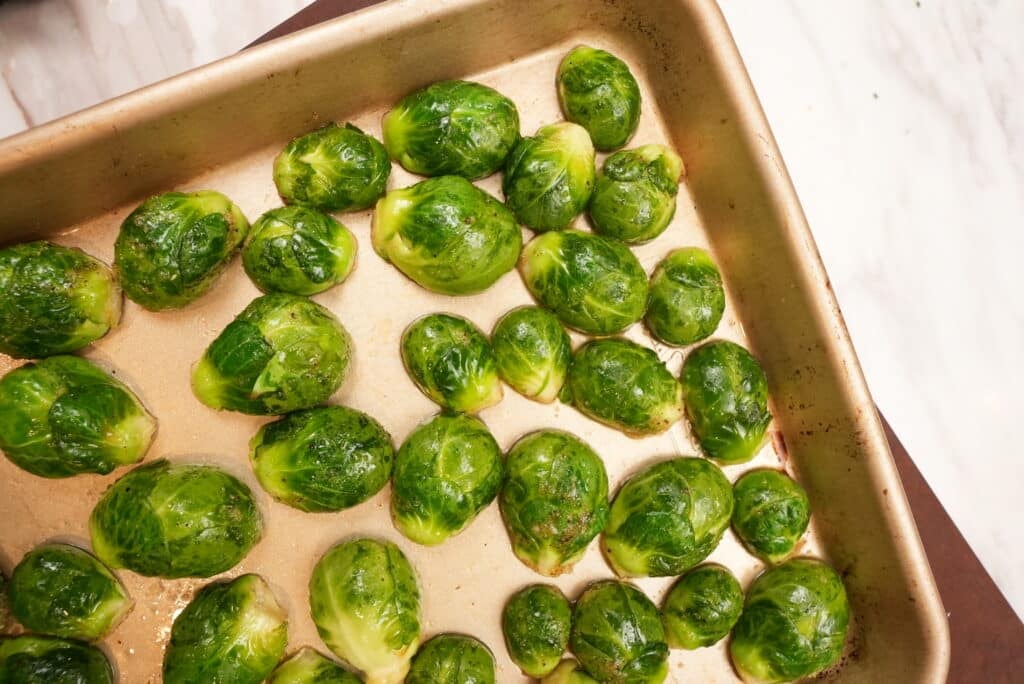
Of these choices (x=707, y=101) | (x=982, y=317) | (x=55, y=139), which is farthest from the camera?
(x=982, y=317)

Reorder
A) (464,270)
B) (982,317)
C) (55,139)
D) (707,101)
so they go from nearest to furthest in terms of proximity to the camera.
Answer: (55,139) < (464,270) < (707,101) < (982,317)

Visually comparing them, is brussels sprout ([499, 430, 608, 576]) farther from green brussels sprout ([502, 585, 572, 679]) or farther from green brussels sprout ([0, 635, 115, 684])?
green brussels sprout ([0, 635, 115, 684])

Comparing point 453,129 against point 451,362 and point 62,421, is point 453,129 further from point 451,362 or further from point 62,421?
point 62,421

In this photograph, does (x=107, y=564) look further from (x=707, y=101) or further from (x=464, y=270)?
(x=707, y=101)

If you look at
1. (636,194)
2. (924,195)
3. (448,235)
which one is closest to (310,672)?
(448,235)

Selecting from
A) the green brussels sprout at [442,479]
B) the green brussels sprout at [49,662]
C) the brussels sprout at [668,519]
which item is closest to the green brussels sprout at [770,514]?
the brussels sprout at [668,519]

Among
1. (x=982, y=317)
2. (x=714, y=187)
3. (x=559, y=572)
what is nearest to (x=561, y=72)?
(x=714, y=187)

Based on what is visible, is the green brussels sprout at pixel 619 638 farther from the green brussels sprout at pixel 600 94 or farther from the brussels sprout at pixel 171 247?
the brussels sprout at pixel 171 247
